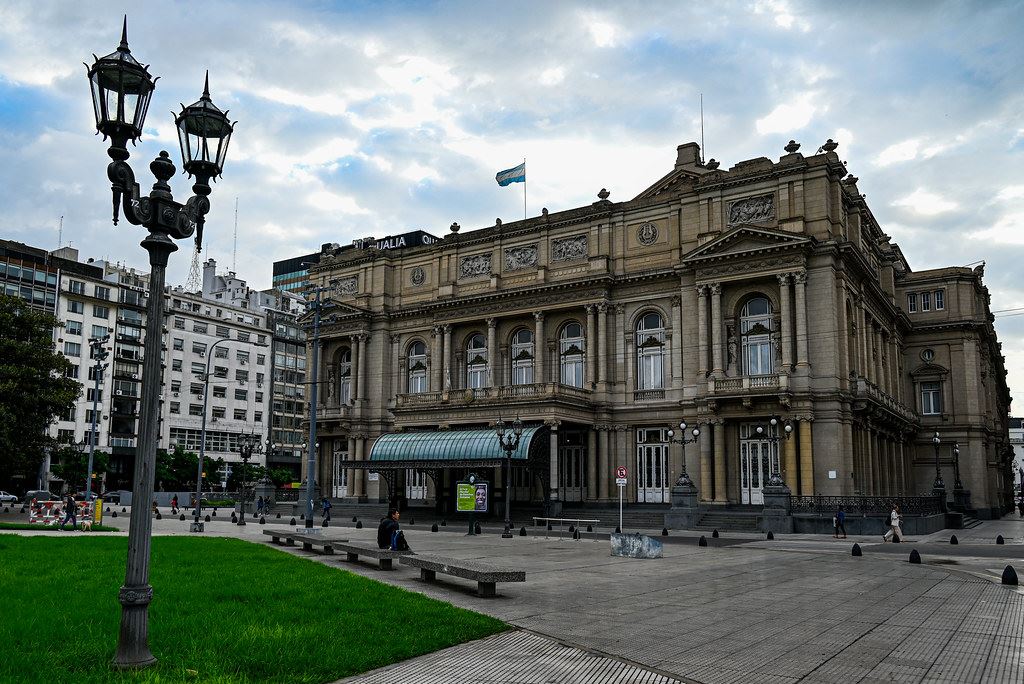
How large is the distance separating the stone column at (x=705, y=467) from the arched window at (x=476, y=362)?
55.7 ft

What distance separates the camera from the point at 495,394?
53.1 m

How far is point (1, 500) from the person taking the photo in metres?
66.2

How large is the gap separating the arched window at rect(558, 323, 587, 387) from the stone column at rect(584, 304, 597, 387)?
1.20 m

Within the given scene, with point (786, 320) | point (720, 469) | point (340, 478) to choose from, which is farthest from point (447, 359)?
point (786, 320)

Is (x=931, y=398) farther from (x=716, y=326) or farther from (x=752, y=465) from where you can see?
(x=716, y=326)

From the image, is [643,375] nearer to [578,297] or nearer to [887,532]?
[578,297]

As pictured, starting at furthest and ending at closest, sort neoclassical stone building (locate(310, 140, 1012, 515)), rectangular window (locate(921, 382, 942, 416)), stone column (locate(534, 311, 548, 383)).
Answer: rectangular window (locate(921, 382, 942, 416)) < stone column (locate(534, 311, 548, 383)) < neoclassical stone building (locate(310, 140, 1012, 515))

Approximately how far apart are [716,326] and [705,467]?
803 centimetres

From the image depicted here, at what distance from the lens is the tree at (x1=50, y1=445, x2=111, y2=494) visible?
261 ft

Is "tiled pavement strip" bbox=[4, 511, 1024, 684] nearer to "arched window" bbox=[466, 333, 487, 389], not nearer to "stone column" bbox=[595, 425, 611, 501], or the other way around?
"stone column" bbox=[595, 425, 611, 501]

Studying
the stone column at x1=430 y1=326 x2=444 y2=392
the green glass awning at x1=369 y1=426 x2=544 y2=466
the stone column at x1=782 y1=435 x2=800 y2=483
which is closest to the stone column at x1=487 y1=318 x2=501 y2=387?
the stone column at x1=430 y1=326 x2=444 y2=392

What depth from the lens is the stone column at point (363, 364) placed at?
208 ft

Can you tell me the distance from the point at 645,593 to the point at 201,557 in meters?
11.1

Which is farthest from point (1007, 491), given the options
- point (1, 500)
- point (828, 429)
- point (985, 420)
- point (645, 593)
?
point (1, 500)
